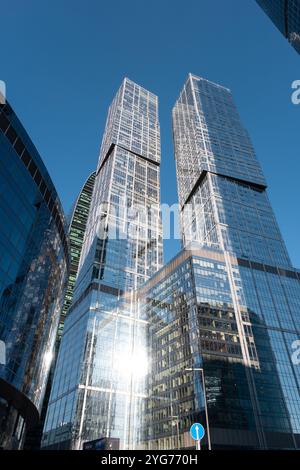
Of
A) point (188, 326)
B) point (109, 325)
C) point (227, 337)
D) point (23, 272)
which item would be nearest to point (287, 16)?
point (227, 337)

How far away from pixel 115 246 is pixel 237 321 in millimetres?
70599

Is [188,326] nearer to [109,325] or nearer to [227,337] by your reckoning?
[227,337]

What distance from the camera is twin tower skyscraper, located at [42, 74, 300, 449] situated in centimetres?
8731

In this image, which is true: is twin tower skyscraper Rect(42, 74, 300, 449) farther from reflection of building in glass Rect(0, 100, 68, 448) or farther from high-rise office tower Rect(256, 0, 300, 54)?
high-rise office tower Rect(256, 0, 300, 54)

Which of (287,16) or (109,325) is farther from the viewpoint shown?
(109,325)

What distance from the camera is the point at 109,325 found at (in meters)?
128

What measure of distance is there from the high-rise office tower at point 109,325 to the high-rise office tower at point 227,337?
375 inches

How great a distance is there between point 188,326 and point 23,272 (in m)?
66.9

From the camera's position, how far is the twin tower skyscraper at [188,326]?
286 feet

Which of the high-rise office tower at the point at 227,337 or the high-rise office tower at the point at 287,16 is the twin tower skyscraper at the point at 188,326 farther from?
the high-rise office tower at the point at 287,16

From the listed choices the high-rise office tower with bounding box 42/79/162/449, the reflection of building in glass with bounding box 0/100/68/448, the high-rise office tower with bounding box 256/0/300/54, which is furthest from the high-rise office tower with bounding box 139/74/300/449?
the high-rise office tower with bounding box 256/0/300/54

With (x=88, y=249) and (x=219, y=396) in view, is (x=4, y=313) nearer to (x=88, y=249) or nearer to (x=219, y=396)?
(x=219, y=396)

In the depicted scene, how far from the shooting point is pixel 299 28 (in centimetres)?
9931
